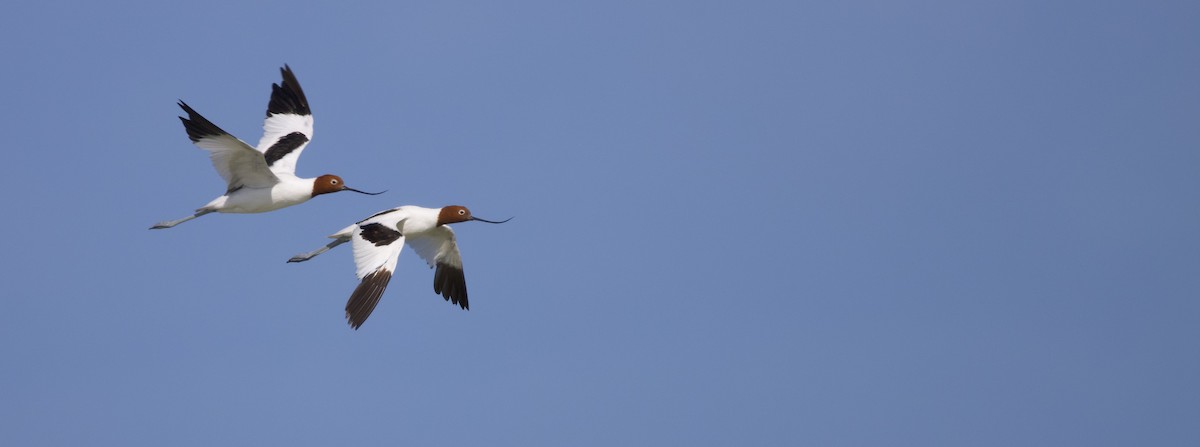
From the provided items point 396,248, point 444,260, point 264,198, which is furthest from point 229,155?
point 444,260

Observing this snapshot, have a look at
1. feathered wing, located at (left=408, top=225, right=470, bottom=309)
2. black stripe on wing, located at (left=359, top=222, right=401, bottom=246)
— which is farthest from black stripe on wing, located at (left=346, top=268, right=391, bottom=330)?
feathered wing, located at (left=408, top=225, right=470, bottom=309)

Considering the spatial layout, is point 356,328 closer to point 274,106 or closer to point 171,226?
point 171,226

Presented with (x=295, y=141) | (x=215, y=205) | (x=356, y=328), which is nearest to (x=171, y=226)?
(x=215, y=205)

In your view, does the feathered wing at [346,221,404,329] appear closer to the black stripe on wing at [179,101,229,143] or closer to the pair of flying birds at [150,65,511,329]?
the pair of flying birds at [150,65,511,329]

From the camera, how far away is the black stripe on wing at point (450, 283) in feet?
85.3

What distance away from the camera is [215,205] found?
77.0 feet

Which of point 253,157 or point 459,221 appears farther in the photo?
point 459,221

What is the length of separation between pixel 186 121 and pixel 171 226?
2082mm

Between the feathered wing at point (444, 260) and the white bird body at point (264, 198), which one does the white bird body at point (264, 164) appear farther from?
the feathered wing at point (444, 260)

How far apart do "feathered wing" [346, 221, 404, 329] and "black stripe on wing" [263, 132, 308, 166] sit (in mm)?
2378

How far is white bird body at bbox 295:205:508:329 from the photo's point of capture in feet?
72.6

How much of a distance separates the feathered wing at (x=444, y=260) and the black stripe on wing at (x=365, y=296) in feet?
10.9

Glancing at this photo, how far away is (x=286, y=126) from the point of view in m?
26.2

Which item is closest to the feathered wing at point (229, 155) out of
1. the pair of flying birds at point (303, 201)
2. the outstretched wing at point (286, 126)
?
the pair of flying birds at point (303, 201)
